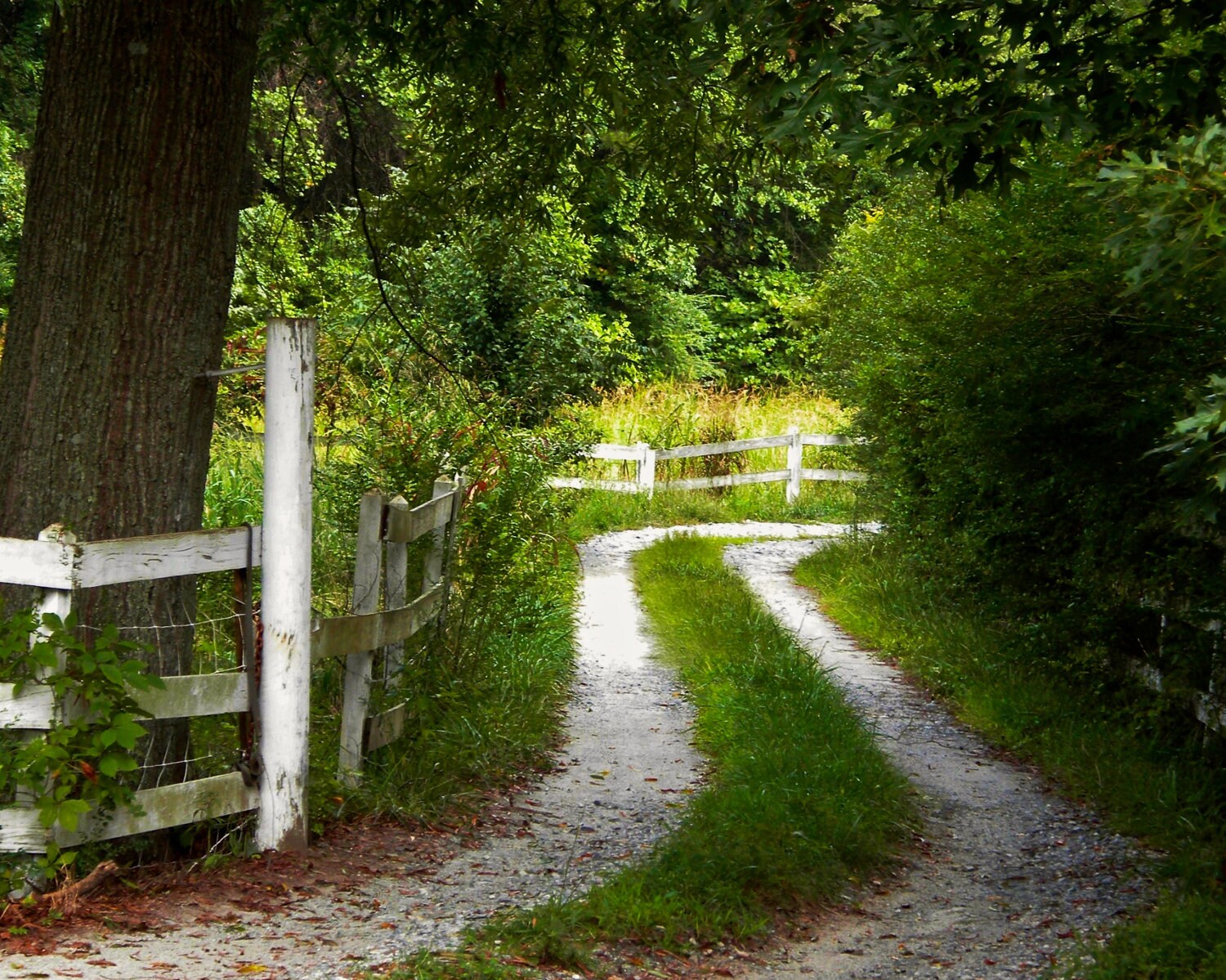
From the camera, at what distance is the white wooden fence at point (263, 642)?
14.8 feet

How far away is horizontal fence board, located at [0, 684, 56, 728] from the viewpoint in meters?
4.42

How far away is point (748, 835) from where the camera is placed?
5789mm

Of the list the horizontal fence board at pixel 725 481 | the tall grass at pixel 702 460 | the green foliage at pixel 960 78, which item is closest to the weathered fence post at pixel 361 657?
the green foliage at pixel 960 78

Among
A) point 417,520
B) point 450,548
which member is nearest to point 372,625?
point 417,520

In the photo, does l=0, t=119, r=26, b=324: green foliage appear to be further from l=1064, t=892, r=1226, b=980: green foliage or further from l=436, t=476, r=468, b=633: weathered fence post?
l=1064, t=892, r=1226, b=980: green foliage

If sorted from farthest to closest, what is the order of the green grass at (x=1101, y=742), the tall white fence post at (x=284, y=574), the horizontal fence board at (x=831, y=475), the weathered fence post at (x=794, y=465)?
the horizontal fence board at (x=831, y=475) → the weathered fence post at (x=794, y=465) → the tall white fence post at (x=284, y=574) → the green grass at (x=1101, y=742)

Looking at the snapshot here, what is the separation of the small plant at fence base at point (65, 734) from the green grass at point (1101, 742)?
348 cm

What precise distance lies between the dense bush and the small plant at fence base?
13.1 feet

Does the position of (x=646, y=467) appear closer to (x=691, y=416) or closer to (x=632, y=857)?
(x=691, y=416)

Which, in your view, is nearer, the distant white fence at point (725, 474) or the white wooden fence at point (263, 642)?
the white wooden fence at point (263, 642)

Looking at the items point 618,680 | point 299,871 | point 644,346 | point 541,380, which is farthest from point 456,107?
point 644,346

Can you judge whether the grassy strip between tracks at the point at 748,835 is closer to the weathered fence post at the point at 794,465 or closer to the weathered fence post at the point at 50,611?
the weathered fence post at the point at 50,611

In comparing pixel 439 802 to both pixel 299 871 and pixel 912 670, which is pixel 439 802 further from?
pixel 912 670

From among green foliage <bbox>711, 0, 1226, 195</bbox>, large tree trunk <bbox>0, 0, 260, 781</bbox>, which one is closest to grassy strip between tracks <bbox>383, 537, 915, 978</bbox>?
large tree trunk <bbox>0, 0, 260, 781</bbox>
